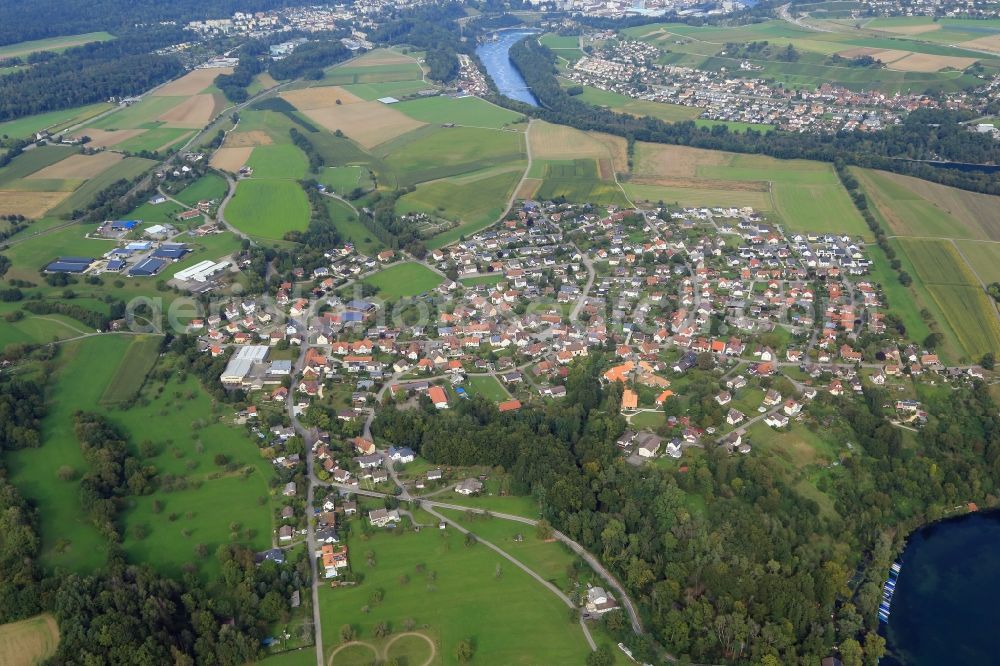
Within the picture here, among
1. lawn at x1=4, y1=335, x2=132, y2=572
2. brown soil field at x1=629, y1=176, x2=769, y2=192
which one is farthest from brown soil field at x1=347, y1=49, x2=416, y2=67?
lawn at x1=4, y1=335, x2=132, y2=572

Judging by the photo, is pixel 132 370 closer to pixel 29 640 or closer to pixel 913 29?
pixel 29 640

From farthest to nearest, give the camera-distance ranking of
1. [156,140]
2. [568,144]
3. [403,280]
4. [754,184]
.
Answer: [156,140] < [568,144] < [754,184] < [403,280]

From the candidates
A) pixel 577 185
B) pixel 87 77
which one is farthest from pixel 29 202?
pixel 577 185

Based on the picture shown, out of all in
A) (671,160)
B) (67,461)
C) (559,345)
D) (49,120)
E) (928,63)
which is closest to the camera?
(67,461)

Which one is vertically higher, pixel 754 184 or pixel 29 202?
pixel 29 202

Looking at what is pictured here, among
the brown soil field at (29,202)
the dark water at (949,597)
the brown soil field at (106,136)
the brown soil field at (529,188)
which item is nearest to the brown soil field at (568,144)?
the brown soil field at (529,188)
